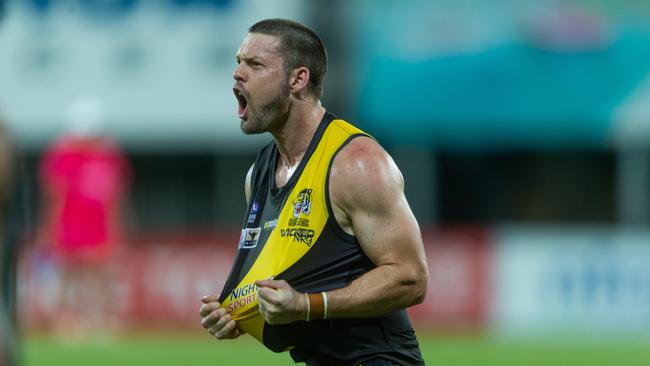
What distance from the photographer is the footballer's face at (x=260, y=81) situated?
22.2 feet

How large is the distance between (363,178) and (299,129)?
21.3 inches

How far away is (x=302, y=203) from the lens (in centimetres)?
660

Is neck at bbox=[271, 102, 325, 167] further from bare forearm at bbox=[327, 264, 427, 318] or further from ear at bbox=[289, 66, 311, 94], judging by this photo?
bare forearm at bbox=[327, 264, 427, 318]

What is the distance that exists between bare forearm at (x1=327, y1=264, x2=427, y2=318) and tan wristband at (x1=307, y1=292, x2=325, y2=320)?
0.03 metres

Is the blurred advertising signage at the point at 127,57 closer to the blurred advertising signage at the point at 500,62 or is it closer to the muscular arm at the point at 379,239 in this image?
the blurred advertising signage at the point at 500,62

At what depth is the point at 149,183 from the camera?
25078 mm

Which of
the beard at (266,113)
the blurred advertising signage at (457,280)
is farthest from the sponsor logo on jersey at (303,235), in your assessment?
the blurred advertising signage at (457,280)

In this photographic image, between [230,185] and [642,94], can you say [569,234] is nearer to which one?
[642,94]

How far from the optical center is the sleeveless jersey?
6590mm

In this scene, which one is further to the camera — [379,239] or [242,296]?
[242,296]

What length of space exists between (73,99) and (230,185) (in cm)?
307

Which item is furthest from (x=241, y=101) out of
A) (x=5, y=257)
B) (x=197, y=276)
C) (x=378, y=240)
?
(x=197, y=276)

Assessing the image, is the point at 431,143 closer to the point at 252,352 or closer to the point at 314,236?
the point at 252,352

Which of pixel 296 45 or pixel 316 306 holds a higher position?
pixel 296 45
